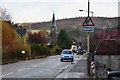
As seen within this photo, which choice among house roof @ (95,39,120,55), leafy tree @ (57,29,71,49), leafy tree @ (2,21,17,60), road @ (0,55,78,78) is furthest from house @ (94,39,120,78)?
leafy tree @ (57,29,71,49)

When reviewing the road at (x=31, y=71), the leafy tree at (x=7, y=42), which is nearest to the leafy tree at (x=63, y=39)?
the leafy tree at (x=7, y=42)

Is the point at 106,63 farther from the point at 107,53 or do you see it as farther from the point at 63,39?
the point at 63,39

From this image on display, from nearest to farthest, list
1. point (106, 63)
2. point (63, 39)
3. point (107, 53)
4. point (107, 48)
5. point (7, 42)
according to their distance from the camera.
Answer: point (106, 63), point (107, 53), point (107, 48), point (7, 42), point (63, 39)

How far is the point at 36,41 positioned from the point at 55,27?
61803 millimetres

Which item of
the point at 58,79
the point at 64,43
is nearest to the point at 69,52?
the point at 58,79

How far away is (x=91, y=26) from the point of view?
25172 millimetres

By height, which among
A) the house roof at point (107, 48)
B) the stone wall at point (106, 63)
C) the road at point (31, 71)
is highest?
the house roof at point (107, 48)

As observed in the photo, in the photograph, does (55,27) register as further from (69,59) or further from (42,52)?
(69,59)

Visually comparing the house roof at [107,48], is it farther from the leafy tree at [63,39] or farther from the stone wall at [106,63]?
the leafy tree at [63,39]

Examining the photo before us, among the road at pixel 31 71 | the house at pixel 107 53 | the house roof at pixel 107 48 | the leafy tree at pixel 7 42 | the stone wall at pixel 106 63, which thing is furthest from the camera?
the leafy tree at pixel 7 42

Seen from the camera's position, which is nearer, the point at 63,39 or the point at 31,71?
the point at 31,71

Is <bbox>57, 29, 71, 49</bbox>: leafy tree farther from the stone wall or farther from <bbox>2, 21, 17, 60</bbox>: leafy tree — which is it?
the stone wall

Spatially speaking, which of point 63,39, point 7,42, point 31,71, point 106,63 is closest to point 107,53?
point 106,63

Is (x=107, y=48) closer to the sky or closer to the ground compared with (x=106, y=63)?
closer to the sky
